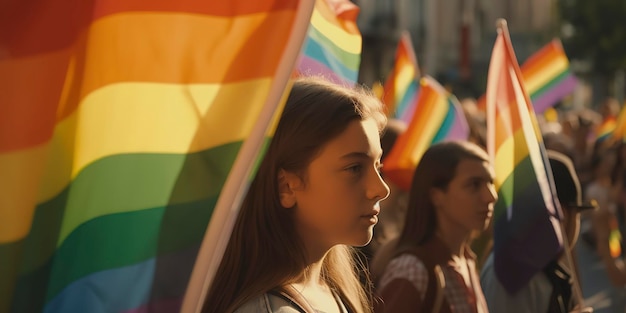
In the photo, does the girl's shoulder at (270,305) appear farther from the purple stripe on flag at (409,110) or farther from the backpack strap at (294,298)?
the purple stripe on flag at (409,110)

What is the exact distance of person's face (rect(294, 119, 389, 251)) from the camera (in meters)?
2.56

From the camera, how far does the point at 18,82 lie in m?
2.06

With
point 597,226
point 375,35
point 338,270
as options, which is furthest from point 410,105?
point 375,35

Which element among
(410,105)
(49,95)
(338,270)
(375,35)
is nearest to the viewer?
(49,95)

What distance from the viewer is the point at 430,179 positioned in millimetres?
4332

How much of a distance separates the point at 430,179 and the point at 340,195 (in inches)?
70.8

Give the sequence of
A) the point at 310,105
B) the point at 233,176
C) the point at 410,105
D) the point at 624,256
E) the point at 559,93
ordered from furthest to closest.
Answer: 1. the point at 559,93
2. the point at 624,256
3. the point at 410,105
4. the point at 310,105
5. the point at 233,176

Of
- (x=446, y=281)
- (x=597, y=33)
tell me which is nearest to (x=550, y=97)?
(x=446, y=281)

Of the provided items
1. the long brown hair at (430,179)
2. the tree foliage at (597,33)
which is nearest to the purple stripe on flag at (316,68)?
the long brown hair at (430,179)

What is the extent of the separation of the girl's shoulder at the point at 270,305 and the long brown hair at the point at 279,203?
59 mm

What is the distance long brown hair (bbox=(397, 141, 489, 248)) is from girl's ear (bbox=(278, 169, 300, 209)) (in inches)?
62.8

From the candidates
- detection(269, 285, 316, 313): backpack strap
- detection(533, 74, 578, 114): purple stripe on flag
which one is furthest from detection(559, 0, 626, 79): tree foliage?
detection(269, 285, 316, 313): backpack strap

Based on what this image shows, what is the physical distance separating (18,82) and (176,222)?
35 cm

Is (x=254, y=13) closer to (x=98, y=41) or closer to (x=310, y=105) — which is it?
(x=98, y=41)
